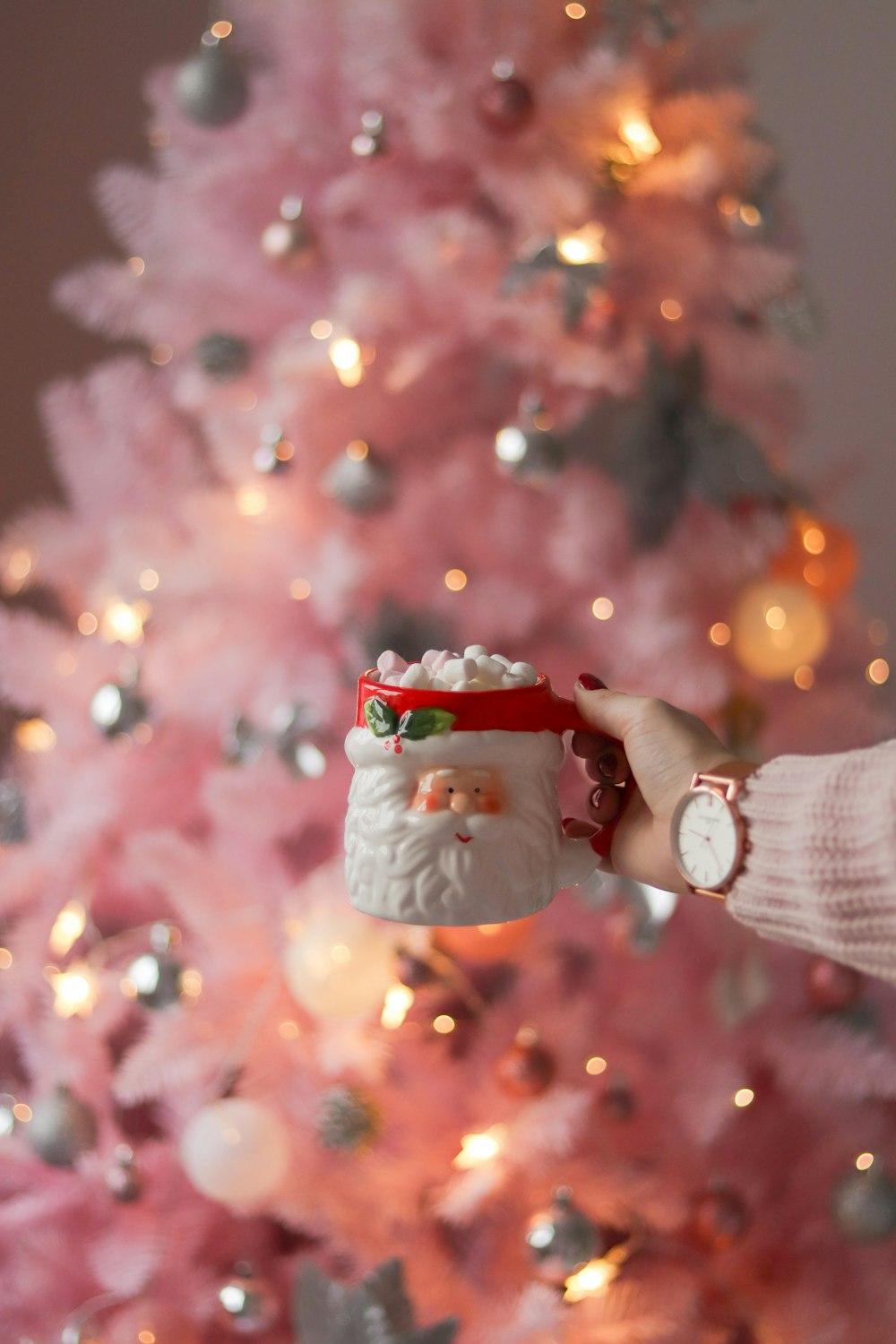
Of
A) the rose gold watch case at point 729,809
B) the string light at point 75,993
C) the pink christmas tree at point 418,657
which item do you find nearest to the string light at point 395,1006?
the pink christmas tree at point 418,657

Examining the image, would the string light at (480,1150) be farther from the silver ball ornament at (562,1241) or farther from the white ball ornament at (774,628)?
the white ball ornament at (774,628)

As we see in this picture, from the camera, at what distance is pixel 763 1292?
132 cm

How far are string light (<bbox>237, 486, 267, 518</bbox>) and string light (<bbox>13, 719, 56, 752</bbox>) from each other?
41 cm

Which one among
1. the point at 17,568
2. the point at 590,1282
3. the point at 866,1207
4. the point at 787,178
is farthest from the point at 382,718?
the point at 787,178

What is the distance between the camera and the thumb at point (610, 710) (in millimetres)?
797

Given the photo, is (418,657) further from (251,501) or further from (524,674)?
(524,674)

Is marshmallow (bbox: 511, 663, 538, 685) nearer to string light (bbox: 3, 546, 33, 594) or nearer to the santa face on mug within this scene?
the santa face on mug

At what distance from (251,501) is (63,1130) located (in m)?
0.70

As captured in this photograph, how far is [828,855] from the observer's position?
0.68 metres

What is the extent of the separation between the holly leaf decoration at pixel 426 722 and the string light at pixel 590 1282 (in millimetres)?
722

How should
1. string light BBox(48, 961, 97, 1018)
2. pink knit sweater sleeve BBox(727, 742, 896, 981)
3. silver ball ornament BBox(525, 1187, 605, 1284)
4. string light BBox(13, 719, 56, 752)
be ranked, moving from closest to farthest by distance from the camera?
1. pink knit sweater sleeve BBox(727, 742, 896, 981)
2. silver ball ornament BBox(525, 1187, 605, 1284)
3. string light BBox(48, 961, 97, 1018)
4. string light BBox(13, 719, 56, 752)

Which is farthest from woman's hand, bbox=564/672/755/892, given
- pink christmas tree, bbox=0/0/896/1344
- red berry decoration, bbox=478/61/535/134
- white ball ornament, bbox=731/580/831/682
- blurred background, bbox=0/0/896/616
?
blurred background, bbox=0/0/896/616

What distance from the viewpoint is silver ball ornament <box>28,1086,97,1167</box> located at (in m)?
1.27

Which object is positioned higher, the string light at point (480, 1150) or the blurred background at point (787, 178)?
the blurred background at point (787, 178)
